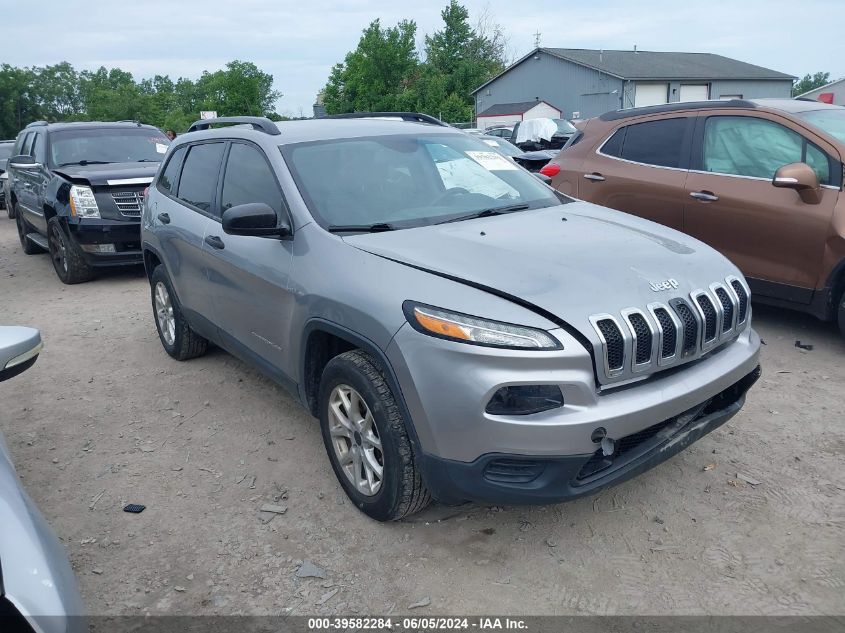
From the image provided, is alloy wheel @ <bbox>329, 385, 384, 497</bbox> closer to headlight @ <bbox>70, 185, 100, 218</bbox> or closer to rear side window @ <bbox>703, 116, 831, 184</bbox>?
rear side window @ <bbox>703, 116, 831, 184</bbox>

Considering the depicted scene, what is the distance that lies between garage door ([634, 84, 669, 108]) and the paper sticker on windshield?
3859 centimetres

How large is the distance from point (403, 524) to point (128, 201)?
6.50m

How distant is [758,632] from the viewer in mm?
2494

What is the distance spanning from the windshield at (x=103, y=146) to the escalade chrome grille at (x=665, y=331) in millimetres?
8233

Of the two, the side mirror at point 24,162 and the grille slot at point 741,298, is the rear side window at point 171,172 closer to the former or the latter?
the grille slot at point 741,298

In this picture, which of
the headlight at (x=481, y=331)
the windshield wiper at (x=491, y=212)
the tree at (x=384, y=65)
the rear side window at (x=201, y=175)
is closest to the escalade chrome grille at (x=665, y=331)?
the headlight at (x=481, y=331)

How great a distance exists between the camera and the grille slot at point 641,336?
2.72 m

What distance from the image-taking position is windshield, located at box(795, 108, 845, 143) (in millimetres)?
5270

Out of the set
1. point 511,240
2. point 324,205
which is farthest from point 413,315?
point 324,205

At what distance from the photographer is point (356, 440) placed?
3.21 metres

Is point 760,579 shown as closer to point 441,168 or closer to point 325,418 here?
point 325,418

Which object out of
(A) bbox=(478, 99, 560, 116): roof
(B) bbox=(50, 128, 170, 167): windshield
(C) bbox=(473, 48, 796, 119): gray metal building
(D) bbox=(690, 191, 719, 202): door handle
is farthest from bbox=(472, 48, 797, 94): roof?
(D) bbox=(690, 191, 719, 202): door handle

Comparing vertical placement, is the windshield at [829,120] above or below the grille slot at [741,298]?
above

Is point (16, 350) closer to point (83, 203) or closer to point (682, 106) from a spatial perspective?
point (682, 106)
